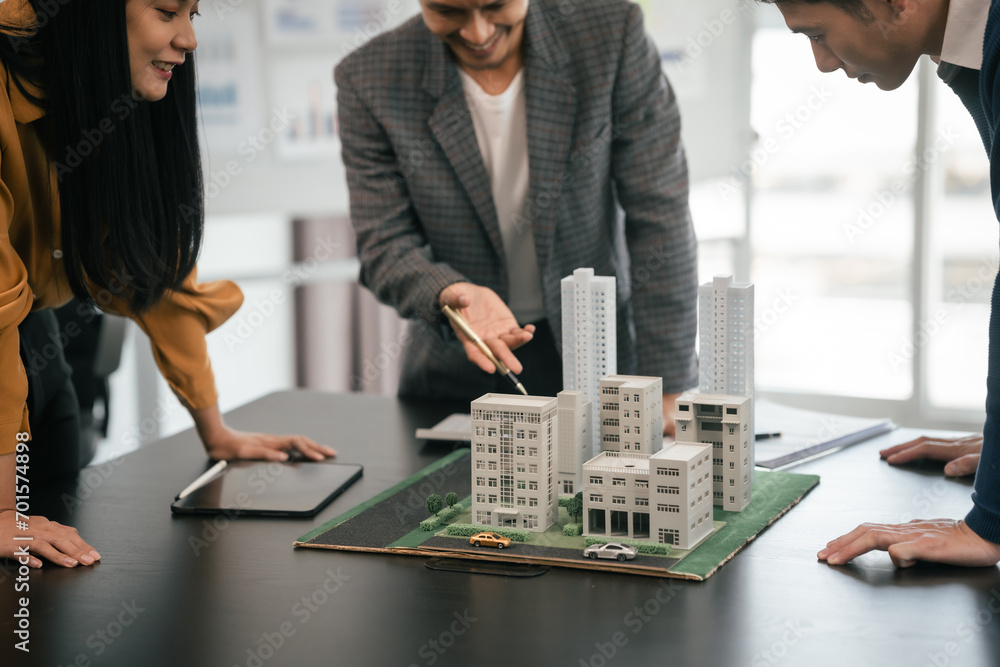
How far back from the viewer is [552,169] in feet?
7.84

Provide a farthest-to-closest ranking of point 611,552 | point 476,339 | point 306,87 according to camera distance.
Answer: point 306,87 → point 476,339 → point 611,552

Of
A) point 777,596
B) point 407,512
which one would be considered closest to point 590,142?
point 407,512

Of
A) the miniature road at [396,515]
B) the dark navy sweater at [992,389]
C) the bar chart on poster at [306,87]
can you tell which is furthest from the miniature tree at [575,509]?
the bar chart on poster at [306,87]

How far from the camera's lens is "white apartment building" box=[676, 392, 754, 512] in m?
1.74

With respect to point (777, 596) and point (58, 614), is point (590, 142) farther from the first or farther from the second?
point (58, 614)

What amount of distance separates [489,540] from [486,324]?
0.63 meters

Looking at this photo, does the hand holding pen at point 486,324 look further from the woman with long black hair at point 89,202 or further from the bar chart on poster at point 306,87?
the bar chart on poster at point 306,87

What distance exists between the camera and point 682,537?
1.56 m

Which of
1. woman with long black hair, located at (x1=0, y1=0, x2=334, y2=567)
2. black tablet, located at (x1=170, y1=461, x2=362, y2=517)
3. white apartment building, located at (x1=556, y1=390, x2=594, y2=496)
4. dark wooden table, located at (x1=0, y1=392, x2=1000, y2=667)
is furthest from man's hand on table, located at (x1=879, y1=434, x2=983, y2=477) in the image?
woman with long black hair, located at (x1=0, y1=0, x2=334, y2=567)

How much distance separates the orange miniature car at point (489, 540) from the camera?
1602 mm

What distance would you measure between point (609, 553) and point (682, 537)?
0.38 feet

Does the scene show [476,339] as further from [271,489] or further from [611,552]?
[611,552]

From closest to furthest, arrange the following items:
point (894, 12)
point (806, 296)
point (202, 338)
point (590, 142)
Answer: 1. point (894, 12)
2. point (202, 338)
3. point (590, 142)
4. point (806, 296)

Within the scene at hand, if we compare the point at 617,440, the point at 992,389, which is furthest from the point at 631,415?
the point at 992,389
